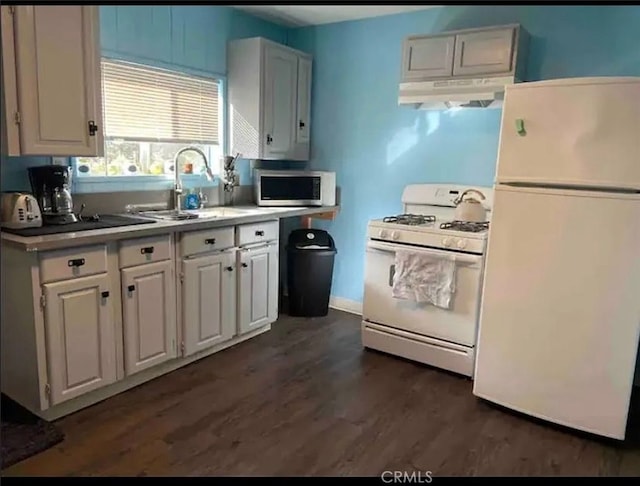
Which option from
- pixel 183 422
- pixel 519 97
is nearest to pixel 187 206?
pixel 183 422

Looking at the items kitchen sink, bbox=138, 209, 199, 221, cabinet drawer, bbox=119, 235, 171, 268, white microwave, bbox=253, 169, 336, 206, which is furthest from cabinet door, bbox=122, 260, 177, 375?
white microwave, bbox=253, 169, 336, 206

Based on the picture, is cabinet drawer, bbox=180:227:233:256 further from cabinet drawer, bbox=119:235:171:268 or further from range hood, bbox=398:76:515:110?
range hood, bbox=398:76:515:110

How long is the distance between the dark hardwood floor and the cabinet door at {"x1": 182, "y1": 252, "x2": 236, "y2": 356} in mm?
176

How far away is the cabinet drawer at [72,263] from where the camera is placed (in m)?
2.34

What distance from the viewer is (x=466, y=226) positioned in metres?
3.25

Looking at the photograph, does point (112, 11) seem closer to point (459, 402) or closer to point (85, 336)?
point (85, 336)

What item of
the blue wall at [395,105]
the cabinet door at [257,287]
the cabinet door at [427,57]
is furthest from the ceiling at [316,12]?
the cabinet door at [257,287]

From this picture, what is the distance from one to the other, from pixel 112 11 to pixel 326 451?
2.80 meters

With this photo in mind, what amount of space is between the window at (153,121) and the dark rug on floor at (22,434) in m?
1.37

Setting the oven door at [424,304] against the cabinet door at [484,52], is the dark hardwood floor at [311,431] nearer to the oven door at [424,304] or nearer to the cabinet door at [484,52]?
the oven door at [424,304]

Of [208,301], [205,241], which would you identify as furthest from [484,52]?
[208,301]

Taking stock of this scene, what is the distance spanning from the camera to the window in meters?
3.20

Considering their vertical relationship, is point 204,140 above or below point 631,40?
below

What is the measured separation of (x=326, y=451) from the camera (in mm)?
2322
